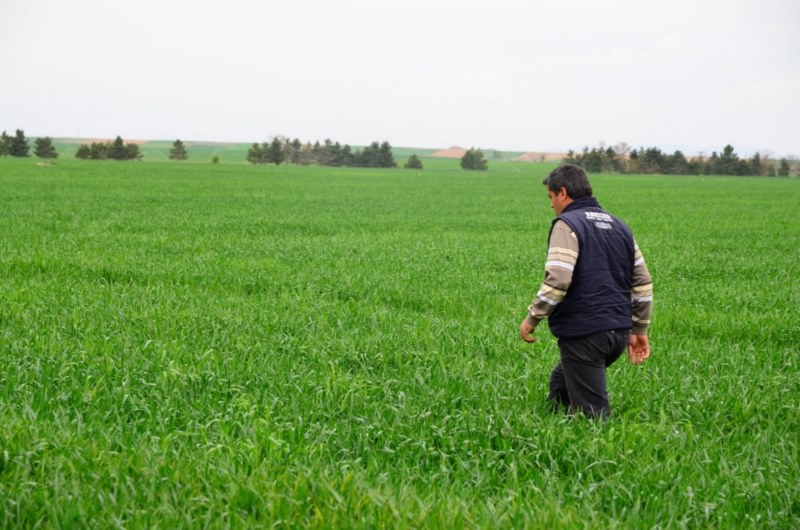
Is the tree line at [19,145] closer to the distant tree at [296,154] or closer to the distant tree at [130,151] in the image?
the distant tree at [130,151]

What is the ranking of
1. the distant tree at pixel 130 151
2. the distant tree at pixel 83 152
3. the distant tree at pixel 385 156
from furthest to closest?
the distant tree at pixel 385 156
the distant tree at pixel 130 151
the distant tree at pixel 83 152

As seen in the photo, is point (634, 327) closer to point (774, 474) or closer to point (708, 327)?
point (774, 474)

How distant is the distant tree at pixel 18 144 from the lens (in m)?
99.7

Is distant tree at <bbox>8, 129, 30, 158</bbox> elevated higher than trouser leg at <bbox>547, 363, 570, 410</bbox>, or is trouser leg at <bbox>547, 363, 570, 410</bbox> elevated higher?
distant tree at <bbox>8, 129, 30, 158</bbox>

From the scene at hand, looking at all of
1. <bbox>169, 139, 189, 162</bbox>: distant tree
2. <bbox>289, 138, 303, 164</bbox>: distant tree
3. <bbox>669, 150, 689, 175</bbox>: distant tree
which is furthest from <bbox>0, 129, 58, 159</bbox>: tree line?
<bbox>669, 150, 689, 175</bbox>: distant tree

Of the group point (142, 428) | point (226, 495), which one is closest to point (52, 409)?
point (142, 428)

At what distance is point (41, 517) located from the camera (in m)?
3.12

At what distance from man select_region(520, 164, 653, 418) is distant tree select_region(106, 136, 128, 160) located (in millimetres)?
105297

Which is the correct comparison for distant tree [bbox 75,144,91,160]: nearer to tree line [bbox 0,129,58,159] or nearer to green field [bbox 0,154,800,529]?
tree line [bbox 0,129,58,159]

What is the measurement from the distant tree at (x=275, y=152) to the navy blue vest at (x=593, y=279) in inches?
4409

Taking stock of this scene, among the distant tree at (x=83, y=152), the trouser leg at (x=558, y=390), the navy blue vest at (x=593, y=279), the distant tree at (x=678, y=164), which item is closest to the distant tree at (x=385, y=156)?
the distant tree at (x=678, y=164)

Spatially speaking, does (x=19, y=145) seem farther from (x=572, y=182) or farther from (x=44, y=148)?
(x=572, y=182)

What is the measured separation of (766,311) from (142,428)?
8.31m

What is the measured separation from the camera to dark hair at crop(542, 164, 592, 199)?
4758mm
